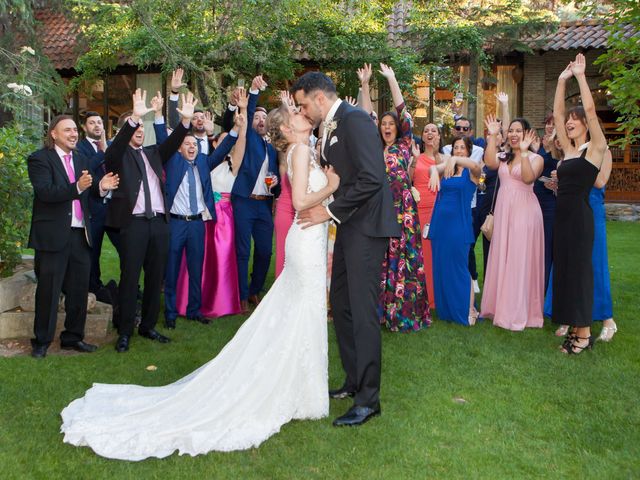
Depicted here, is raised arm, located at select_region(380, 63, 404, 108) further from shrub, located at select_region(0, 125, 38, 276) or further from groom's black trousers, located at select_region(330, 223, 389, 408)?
shrub, located at select_region(0, 125, 38, 276)

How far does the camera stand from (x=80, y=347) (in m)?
6.16

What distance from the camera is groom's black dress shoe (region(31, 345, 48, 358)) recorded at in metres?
5.91

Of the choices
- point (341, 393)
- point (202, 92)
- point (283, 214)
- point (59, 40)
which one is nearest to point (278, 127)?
point (341, 393)

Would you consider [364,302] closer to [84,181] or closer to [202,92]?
[84,181]

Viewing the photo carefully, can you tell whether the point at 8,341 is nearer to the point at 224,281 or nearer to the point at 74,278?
the point at 74,278

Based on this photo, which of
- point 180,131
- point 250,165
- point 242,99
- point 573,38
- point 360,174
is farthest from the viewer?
point 573,38

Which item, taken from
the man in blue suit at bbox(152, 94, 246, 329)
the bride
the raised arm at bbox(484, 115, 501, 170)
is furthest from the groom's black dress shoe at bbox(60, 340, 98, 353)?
the raised arm at bbox(484, 115, 501, 170)

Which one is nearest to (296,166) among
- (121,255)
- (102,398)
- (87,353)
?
(102,398)

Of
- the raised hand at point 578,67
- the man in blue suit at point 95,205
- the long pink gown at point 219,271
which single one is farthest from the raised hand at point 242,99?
the raised hand at point 578,67

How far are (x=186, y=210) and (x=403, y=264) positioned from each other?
2.26 metres

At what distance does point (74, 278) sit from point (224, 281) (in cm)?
192

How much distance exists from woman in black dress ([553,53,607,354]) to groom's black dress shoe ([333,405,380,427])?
8.10ft

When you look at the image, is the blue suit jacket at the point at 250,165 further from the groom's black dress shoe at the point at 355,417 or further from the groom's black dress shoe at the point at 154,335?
the groom's black dress shoe at the point at 355,417

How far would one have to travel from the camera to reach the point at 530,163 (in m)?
7.06
